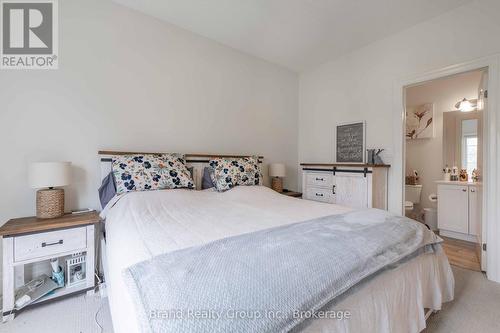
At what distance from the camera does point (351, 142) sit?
10.5 ft

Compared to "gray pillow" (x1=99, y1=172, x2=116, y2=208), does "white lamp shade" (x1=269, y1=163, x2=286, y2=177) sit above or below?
above

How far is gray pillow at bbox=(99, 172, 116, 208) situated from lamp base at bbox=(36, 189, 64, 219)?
0.34 meters

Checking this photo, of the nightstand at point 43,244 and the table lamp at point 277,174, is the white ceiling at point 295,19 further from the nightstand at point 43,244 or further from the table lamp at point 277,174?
the nightstand at point 43,244

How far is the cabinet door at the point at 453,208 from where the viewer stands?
314cm

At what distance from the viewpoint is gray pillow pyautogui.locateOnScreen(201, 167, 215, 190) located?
269 cm

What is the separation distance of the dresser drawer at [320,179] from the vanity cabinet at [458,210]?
1.84m

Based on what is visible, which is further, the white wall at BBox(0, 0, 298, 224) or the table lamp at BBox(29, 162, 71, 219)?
the white wall at BBox(0, 0, 298, 224)

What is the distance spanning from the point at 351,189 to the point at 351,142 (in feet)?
2.57

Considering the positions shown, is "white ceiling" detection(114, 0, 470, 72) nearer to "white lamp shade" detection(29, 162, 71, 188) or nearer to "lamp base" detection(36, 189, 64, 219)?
"white lamp shade" detection(29, 162, 71, 188)

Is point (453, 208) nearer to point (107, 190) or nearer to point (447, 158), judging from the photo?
point (447, 158)

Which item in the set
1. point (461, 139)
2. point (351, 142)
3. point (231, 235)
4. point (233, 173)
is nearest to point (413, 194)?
point (461, 139)

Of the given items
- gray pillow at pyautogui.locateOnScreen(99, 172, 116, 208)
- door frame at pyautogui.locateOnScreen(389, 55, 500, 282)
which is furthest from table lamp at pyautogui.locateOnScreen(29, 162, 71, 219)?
door frame at pyautogui.locateOnScreen(389, 55, 500, 282)

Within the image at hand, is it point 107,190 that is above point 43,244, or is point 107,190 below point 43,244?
above

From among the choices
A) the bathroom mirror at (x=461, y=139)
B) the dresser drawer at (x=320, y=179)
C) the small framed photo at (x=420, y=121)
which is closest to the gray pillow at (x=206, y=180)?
the dresser drawer at (x=320, y=179)
